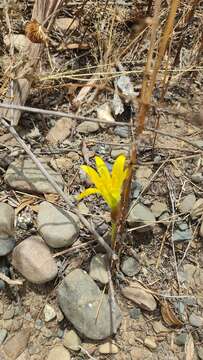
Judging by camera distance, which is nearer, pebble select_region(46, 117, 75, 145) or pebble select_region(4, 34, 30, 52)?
pebble select_region(46, 117, 75, 145)

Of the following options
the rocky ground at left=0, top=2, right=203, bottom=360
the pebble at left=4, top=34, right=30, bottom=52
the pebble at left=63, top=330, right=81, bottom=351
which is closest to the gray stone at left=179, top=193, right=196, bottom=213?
the rocky ground at left=0, top=2, right=203, bottom=360

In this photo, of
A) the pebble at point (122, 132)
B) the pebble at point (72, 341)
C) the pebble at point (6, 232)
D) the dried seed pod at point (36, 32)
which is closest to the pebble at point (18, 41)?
the dried seed pod at point (36, 32)

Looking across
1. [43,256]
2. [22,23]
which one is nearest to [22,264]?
[43,256]

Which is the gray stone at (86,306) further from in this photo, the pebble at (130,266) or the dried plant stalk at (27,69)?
the dried plant stalk at (27,69)

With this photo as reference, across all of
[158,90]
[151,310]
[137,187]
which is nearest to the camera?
[151,310]

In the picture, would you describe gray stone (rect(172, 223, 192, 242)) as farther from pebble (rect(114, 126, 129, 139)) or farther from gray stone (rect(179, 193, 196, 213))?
pebble (rect(114, 126, 129, 139))

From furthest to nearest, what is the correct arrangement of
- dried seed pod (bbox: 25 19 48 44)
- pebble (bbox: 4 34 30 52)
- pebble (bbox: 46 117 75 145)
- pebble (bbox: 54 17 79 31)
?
pebble (bbox: 54 17 79 31) → pebble (bbox: 4 34 30 52) → pebble (bbox: 46 117 75 145) → dried seed pod (bbox: 25 19 48 44)

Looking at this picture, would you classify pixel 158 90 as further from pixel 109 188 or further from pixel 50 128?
pixel 109 188
